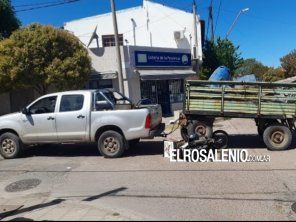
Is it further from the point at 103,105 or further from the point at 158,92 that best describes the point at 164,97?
the point at 103,105

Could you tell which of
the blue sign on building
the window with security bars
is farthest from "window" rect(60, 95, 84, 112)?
the window with security bars

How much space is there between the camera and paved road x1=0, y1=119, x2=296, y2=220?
600 cm

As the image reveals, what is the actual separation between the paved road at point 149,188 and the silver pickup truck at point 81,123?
535 mm

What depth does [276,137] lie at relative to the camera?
420 inches

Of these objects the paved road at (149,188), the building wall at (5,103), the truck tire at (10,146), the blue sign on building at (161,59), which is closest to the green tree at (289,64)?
the blue sign on building at (161,59)

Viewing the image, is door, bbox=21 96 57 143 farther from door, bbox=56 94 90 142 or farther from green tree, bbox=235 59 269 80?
green tree, bbox=235 59 269 80

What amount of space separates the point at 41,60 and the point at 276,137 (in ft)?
40.6

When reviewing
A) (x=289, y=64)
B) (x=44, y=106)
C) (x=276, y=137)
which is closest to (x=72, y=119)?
(x=44, y=106)

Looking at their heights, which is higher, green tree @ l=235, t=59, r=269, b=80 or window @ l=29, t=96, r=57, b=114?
green tree @ l=235, t=59, r=269, b=80

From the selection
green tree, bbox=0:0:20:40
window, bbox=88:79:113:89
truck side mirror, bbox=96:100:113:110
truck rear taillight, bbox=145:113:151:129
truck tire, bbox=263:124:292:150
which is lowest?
truck tire, bbox=263:124:292:150

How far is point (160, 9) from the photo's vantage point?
29828mm

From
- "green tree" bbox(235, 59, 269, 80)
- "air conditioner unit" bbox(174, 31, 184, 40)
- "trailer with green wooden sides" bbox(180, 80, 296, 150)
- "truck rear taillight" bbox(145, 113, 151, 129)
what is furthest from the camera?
"green tree" bbox(235, 59, 269, 80)

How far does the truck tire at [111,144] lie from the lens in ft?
33.9

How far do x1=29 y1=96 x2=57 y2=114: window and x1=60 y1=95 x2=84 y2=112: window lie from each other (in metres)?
0.28
